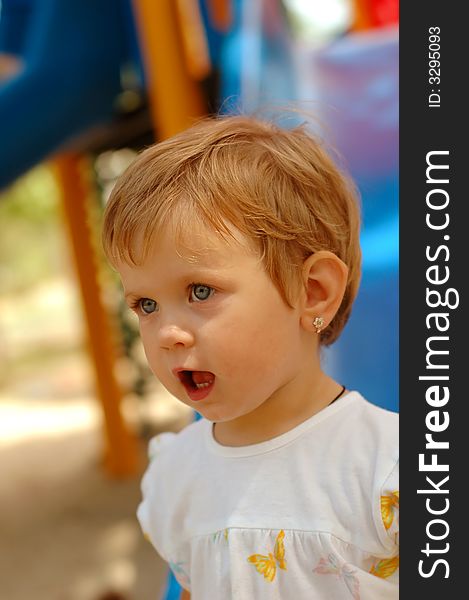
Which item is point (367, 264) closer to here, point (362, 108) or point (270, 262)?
point (362, 108)

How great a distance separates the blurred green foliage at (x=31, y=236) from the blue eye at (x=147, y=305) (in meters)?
8.79

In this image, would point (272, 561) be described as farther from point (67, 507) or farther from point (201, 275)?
point (67, 507)

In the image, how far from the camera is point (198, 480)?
0.94m

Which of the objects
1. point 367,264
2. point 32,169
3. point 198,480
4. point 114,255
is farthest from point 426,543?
point 32,169

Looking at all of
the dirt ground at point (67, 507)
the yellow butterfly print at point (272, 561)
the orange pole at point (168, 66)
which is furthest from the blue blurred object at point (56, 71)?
the yellow butterfly print at point (272, 561)

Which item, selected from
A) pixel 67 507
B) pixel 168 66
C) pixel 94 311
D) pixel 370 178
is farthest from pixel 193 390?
pixel 94 311

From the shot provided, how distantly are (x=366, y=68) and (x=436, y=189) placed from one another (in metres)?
1.14

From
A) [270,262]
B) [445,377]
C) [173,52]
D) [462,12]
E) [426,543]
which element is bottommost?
[426,543]

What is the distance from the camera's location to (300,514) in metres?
0.85

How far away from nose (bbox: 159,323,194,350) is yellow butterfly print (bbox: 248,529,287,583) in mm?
221

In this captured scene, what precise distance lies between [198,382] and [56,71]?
1934 mm

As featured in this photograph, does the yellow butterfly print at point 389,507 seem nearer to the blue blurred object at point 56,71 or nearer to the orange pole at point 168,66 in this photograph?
the orange pole at point 168,66

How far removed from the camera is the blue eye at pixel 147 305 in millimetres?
855

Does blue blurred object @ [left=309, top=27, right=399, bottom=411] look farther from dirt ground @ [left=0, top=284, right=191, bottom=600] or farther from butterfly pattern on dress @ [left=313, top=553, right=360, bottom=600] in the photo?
dirt ground @ [left=0, top=284, right=191, bottom=600]
